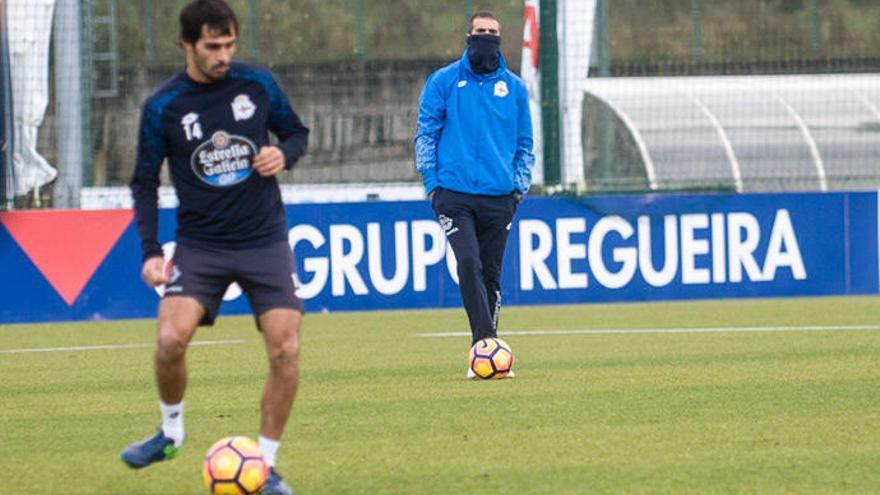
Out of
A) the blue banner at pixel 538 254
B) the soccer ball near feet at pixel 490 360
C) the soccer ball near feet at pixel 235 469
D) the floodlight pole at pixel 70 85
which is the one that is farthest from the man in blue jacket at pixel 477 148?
the floodlight pole at pixel 70 85

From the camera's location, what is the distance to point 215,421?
9.81 m

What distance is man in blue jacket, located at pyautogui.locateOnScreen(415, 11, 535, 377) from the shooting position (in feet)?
38.4

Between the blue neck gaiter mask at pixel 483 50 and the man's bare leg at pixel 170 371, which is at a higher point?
the blue neck gaiter mask at pixel 483 50

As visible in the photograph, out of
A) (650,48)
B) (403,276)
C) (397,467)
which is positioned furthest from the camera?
(650,48)

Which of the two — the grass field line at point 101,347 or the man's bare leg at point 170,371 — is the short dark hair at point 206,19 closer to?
the man's bare leg at point 170,371

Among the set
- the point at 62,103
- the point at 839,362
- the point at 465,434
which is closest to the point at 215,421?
the point at 465,434

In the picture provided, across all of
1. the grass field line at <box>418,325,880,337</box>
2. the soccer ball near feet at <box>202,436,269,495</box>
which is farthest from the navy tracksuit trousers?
the soccer ball near feet at <box>202,436,269,495</box>

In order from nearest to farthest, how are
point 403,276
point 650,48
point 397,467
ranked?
point 397,467
point 403,276
point 650,48

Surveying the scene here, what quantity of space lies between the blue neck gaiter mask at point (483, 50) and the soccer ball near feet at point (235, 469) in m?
4.99

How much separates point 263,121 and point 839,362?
592cm

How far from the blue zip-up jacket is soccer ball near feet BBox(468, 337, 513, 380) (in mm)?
996

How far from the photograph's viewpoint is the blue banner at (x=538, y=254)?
1769 centimetres

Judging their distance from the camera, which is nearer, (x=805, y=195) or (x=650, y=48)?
(x=805, y=195)

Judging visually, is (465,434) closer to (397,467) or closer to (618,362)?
(397,467)
